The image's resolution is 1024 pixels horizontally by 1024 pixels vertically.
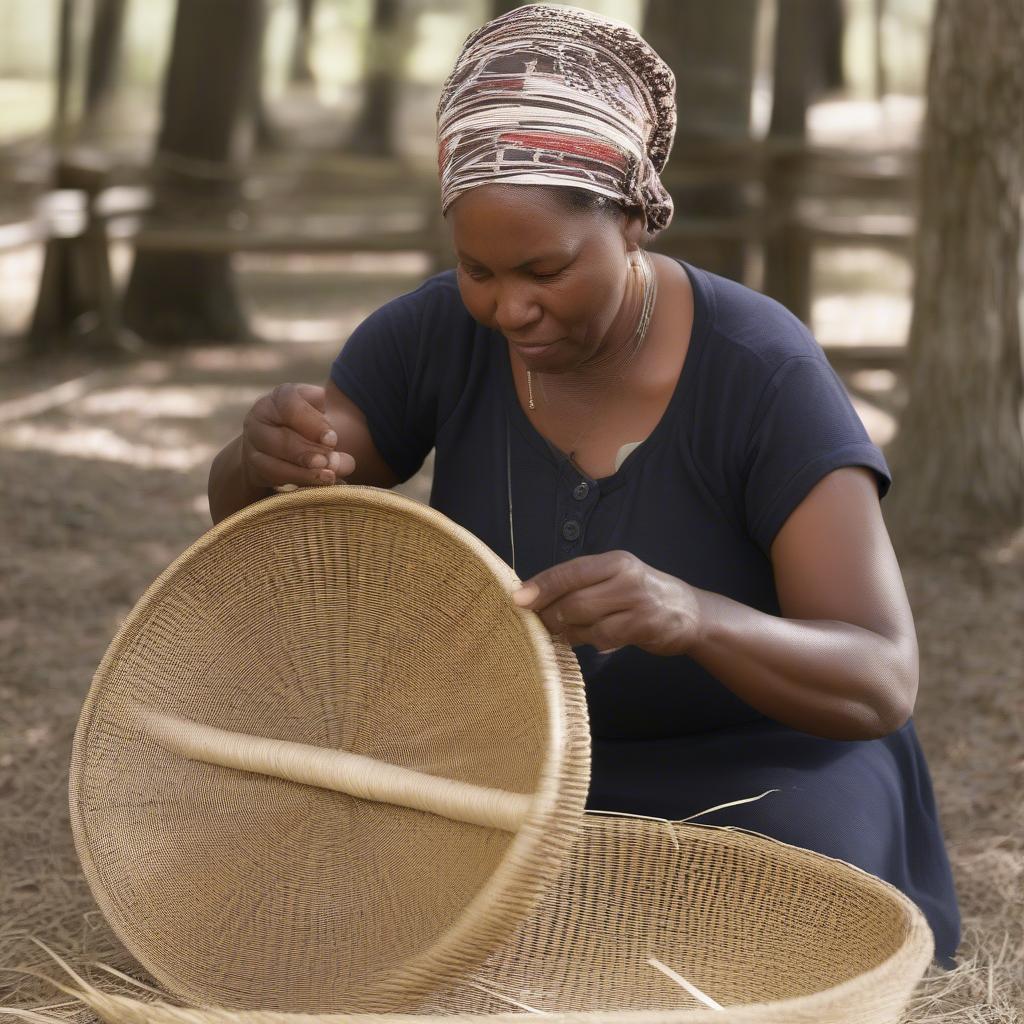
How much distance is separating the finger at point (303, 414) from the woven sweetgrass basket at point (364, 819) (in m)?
0.07

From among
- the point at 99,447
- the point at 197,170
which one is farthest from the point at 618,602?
the point at 197,170

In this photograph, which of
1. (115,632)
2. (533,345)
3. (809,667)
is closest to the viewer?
(809,667)

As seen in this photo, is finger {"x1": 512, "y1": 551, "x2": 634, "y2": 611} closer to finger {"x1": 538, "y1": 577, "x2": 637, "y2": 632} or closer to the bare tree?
finger {"x1": 538, "y1": 577, "x2": 637, "y2": 632}

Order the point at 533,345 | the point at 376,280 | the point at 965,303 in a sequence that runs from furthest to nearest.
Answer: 1. the point at 376,280
2. the point at 965,303
3. the point at 533,345

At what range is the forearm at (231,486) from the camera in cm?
190

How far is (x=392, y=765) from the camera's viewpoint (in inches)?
71.4

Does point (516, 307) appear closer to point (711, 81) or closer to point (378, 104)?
point (711, 81)

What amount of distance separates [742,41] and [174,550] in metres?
3.93

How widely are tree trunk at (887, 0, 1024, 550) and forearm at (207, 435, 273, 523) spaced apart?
2557 millimetres

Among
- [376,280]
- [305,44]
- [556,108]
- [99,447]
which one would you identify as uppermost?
[556,108]

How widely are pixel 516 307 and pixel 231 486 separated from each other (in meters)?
0.49

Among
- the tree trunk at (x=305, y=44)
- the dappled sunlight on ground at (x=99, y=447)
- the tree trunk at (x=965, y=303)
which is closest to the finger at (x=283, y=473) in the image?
the tree trunk at (x=965, y=303)

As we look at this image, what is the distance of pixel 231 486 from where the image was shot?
193 centimetres

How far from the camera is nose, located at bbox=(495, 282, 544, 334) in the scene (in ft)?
5.42
